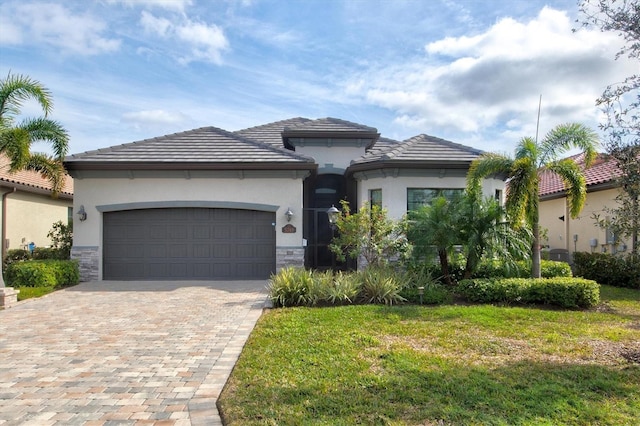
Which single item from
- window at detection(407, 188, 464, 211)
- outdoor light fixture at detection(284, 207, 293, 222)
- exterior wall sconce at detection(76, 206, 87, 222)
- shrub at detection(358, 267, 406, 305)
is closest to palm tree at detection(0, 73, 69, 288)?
exterior wall sconce at detection(76, 206, 87, 222)

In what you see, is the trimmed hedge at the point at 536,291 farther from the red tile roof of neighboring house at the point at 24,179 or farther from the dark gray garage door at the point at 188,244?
the red tile roof of neighboring house at the point at 24,179

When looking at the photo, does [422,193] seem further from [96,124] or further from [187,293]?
[96,124]

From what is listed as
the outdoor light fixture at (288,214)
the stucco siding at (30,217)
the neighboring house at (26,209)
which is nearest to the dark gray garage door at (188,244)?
the outdoor light fixture at (288,214)

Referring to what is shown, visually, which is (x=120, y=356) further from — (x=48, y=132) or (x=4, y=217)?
(x=4, y=217)

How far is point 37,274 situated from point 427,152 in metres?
12.0

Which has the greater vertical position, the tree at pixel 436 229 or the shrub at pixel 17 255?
the tree at pixel 436 229

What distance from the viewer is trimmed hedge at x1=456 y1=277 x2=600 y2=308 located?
8936 millimetres

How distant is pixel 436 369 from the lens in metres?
5.18

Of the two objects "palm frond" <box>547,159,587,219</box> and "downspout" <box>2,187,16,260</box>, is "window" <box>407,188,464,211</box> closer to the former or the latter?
"palm frond" <box>547,159,587,219</box>

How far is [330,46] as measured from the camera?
37.5 ft

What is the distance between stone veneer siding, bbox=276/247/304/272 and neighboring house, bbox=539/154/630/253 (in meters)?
8.95

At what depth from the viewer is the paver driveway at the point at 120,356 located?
4137 mm

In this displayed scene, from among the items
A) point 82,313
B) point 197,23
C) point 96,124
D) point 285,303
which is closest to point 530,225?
point 285,303

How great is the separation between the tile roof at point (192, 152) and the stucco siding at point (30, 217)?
182 inches
